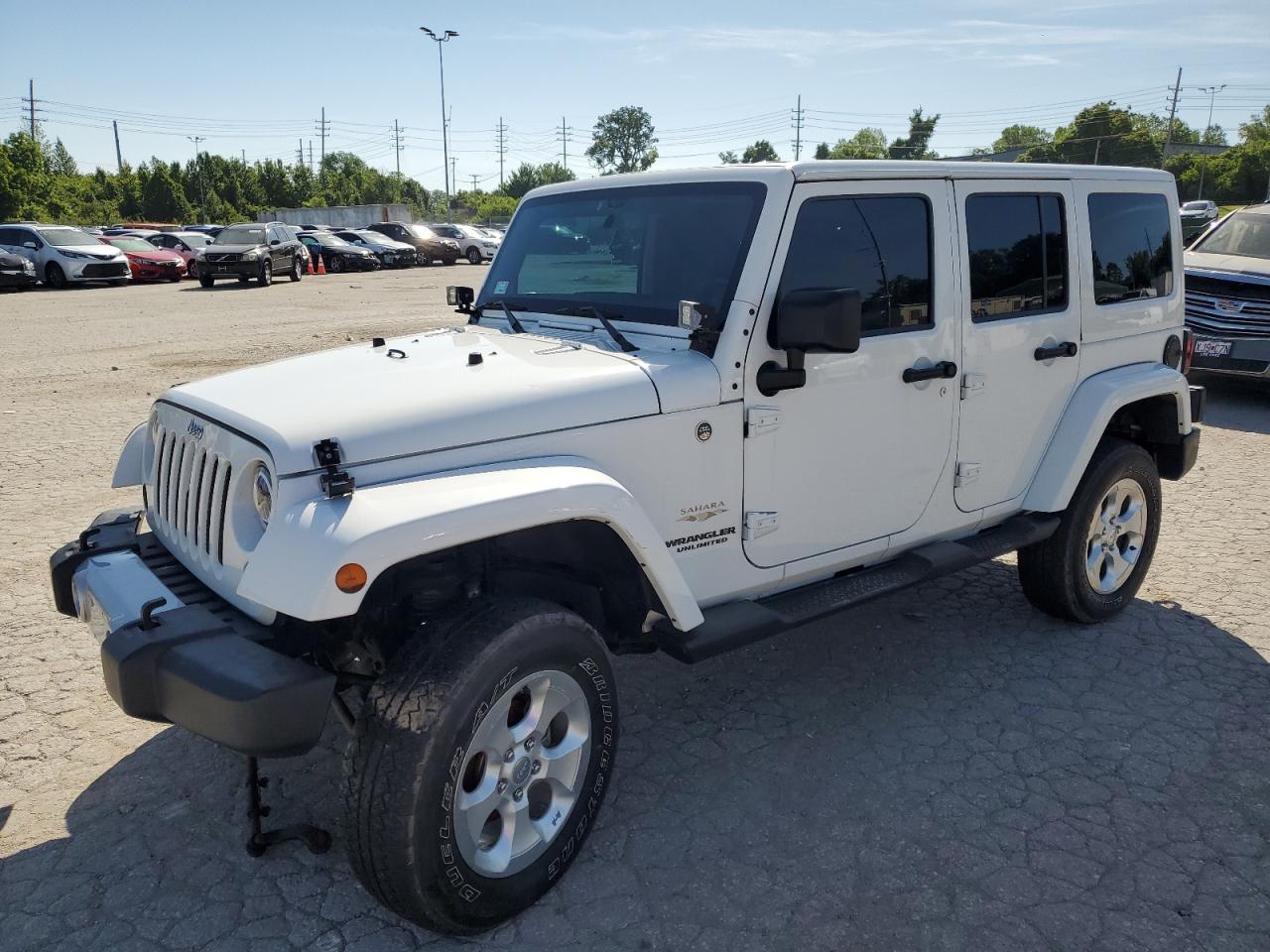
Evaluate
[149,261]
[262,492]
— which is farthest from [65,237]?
[262,492]

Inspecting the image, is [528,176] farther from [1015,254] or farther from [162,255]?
[1015,254]

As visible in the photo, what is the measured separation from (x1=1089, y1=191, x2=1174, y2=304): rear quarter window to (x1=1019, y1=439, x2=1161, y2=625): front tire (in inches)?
29.6

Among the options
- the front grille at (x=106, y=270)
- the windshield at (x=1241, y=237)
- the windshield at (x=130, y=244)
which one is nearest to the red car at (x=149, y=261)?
the windshield at (x=130, y=244)

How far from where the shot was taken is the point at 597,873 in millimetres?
2926

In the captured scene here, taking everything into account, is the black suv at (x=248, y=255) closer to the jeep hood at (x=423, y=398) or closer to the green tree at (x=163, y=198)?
the jeep hood at (x=423, y=398)

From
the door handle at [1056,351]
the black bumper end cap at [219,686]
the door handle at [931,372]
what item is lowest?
the black bumper end cap at [219,686]

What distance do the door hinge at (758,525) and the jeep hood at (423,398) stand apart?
0.48 m

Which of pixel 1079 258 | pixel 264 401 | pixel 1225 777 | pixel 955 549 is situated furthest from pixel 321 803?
pixel 1079 258

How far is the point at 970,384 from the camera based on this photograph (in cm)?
384

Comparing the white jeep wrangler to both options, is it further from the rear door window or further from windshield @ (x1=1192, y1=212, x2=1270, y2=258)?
windshield @ (x1=1192, y1=212, x2=1270, y2=258)

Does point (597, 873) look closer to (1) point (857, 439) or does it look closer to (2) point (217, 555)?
(2) point (217, 555)

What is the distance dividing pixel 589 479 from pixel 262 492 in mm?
891

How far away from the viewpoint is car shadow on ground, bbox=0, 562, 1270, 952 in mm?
2699

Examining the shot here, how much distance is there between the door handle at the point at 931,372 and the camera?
3.59 m
